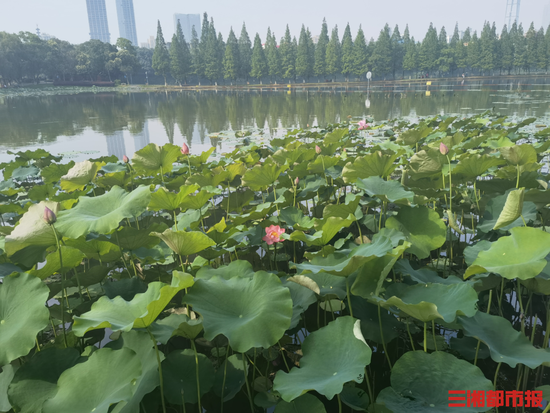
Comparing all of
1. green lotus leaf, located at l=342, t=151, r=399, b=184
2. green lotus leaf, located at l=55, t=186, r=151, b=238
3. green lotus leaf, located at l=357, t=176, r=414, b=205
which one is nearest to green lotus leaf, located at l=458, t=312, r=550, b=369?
green lotus leaf, located at l=357, t=176, r=414, b=205

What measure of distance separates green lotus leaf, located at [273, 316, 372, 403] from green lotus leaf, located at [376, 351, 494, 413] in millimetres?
122

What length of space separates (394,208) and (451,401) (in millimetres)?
1647

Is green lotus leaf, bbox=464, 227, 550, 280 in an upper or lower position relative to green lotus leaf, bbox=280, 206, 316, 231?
upper

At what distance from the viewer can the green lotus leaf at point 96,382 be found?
0.83 meters

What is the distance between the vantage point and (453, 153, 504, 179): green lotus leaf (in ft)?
5.94

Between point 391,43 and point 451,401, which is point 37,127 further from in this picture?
point 391,43

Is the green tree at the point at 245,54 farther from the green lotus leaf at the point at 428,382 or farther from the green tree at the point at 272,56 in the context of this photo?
the green lotus leaf at the point at 428,382

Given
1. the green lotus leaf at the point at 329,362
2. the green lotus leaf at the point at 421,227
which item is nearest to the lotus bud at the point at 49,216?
the green lotus leaf at the point at 329,362

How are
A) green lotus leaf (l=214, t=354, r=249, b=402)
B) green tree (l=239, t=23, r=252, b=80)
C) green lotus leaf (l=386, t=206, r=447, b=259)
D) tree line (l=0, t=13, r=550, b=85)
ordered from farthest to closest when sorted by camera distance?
green tree (l=239, t=23, r=252, b=80)
tree line (l=0, t=13, r=550, b=85)
green lotus leaf (l=386, t=206, r=447, b=259)
green lotus leaf (l=214, t=354, r=249, b=402)

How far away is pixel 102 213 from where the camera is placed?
1350mm

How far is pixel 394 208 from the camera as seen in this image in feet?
Answer: 7.89

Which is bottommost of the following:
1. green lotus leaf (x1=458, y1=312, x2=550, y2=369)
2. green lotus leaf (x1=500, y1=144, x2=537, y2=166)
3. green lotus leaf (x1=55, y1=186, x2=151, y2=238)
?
green lotus leaf (x1=458, y1=312, x2=550, y2=369)

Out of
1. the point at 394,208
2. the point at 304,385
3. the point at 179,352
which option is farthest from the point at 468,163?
the point at 179,352

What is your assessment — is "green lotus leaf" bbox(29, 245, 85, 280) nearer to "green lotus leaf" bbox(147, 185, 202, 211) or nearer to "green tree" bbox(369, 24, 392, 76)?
"green lotus leaf" bbox(147, 185, 202, 211)
